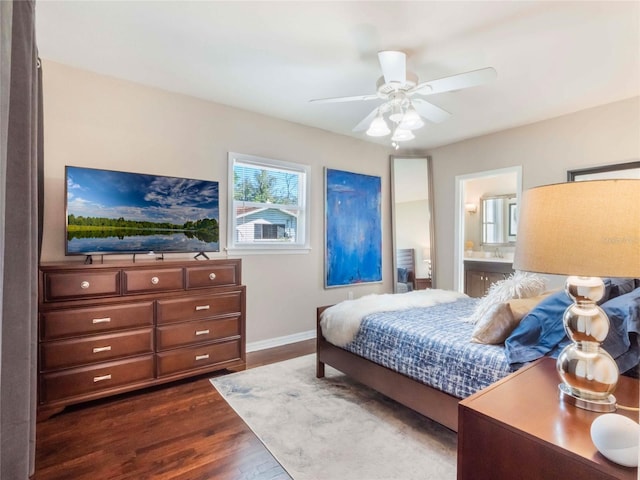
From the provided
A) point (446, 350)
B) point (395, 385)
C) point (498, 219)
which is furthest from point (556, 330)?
point (498, 219)

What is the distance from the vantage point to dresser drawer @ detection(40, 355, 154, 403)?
2.25 meters

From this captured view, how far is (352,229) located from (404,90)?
2.33 m

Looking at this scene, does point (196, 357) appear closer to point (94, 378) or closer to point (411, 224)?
point (94, 378)

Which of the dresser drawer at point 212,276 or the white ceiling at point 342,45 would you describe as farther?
the dresser drawer at point 212,276

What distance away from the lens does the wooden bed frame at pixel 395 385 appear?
1923mm

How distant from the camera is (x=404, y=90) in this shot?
252cm

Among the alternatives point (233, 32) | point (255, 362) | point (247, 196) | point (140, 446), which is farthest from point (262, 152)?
Answer: point (140, 446)

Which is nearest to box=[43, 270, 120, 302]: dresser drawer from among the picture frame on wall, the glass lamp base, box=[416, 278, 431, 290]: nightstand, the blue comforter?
the blue comforter

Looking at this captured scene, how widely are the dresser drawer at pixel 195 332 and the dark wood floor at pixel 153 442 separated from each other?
1.34 feet

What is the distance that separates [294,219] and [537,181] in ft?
9.91

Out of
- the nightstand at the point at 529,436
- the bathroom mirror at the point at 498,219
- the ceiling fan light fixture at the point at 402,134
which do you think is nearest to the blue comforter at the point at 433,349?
the nightstand at the point at 529,436

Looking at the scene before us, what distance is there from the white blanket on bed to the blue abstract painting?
4.49 ft

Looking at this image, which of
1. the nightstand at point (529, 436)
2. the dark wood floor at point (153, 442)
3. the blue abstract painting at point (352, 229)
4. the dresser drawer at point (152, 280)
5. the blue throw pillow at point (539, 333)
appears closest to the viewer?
the nightstand at point (529, 436)

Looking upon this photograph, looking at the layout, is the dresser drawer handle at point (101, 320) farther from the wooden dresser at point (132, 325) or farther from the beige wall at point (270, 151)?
the beige wall at point (270, 151)
